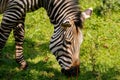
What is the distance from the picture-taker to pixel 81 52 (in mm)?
10586

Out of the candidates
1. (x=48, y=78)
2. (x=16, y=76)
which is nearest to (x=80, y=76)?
(x=48, y=78)

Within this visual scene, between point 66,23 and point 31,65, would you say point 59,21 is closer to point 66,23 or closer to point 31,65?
point 66,23

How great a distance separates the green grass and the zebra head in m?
0.93

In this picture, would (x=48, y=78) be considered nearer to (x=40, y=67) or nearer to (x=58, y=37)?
(x=40, y=67)

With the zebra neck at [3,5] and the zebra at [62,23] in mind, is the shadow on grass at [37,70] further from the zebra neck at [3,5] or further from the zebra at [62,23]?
the zebra neck at [3,5]

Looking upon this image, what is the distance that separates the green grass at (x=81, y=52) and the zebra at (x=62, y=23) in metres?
0.93

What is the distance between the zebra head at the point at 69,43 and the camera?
23.5ft

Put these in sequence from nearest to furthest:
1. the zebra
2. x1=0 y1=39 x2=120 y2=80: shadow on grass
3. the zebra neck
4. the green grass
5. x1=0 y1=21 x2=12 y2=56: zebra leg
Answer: the zebra → x1=0 y1=21 x2=12 y2=56: zebra leg → the zebra neck → x1=0 y1=39 x2=120 y2=80: shadow on grass → the green grass

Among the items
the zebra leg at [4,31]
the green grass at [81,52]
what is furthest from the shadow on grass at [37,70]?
the zebra leg at [4,31]

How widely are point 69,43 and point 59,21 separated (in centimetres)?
74

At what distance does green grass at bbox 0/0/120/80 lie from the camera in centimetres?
929

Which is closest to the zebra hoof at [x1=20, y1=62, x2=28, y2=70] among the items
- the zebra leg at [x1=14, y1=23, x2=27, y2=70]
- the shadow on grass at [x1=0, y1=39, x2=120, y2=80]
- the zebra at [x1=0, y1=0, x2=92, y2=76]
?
the zebra leg at [x1=14, y1=23, x2=27, y2=70]

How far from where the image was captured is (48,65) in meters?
9.86

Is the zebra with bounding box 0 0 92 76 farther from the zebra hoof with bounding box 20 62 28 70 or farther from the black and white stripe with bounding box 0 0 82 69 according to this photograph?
the zebra hoof with bounding box 20 62 28 70
